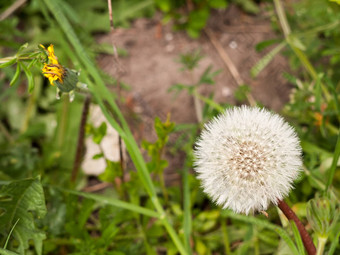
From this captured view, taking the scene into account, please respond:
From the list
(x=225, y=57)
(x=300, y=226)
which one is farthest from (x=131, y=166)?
(x=300, y=226)

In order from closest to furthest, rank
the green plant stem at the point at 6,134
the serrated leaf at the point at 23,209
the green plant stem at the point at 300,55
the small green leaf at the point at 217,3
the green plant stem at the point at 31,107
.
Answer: the serrated leaf at the point at 23,209
the green plant stem at the point at 300,55
the green plant stem at the point at 6,134
the green plant stem at the point at 31,107
the small green leaf at the point at 217,3

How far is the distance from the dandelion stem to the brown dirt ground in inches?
48.6

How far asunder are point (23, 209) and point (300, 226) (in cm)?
109

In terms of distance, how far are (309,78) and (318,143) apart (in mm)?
645

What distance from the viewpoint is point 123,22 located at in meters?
3.03

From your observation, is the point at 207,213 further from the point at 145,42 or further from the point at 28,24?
the point at 28,24

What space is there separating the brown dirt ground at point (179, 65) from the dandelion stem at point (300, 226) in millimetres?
1234

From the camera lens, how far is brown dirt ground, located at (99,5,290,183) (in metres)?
2.70

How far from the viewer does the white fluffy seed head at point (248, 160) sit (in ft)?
4.03

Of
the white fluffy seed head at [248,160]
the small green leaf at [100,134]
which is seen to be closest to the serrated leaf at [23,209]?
the small green leaf at [100,134]

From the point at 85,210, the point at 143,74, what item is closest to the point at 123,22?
the point at 143,74

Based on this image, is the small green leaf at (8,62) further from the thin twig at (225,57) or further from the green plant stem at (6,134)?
the thin twig at (225,57)

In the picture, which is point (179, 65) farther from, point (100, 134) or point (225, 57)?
point (100, 134)

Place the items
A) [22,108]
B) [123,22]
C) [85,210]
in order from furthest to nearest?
[123,22], [22,108], [85,210]
